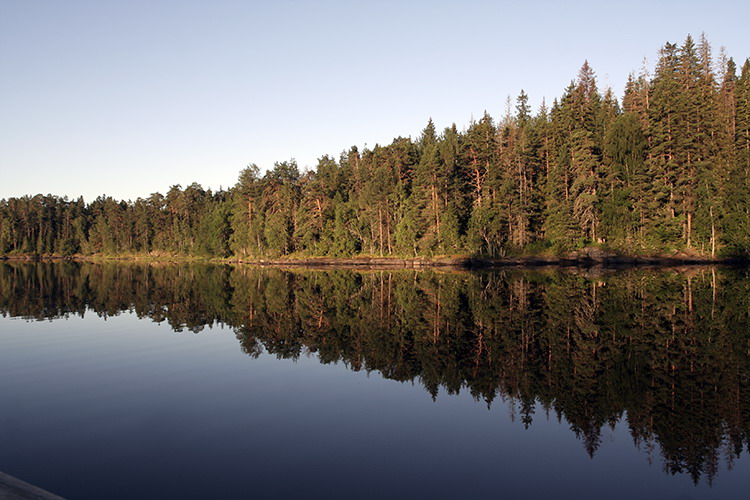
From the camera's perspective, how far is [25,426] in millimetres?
12234

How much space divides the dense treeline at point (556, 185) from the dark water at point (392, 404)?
4048 centimetres

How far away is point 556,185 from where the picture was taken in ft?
240

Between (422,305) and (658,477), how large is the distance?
75.6ft

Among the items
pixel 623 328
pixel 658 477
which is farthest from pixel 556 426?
pixel 623 328

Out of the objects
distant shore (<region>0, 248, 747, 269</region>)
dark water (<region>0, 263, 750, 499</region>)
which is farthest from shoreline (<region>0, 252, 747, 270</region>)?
dark water (<region>0, 263, 750, 499</region>)

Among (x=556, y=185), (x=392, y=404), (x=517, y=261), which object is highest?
(x=556, y=185)

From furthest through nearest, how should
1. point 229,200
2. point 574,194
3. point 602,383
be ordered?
point 229,200, point 574,194, point 602,383

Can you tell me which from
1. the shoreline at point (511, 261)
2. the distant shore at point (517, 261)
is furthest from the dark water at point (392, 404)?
A: the distant shore at point (517, 261)

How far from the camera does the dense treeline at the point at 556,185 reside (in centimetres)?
6450

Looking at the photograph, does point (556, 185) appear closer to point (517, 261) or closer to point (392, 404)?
point (517, 261)

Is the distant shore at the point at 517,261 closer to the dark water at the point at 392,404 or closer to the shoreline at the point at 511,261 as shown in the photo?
the shoreline at the point at 511,261

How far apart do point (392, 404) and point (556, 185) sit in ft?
218

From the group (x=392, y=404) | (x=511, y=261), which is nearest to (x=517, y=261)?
(x=511, y=261)

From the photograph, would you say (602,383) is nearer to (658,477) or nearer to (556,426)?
(556,426)
